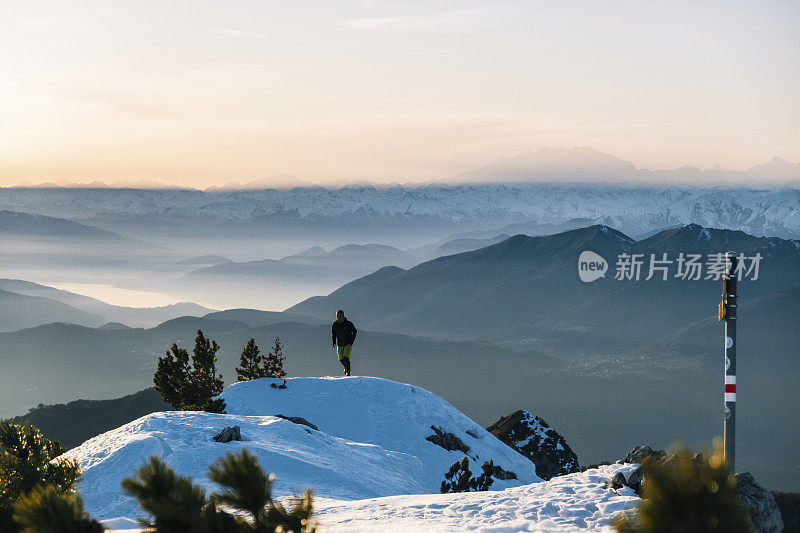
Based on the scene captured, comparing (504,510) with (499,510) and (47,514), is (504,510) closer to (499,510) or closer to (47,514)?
(499,510)

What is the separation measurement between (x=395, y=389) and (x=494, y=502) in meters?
24.4

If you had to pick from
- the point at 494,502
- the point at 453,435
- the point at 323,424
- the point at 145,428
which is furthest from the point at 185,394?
the point at 494,502

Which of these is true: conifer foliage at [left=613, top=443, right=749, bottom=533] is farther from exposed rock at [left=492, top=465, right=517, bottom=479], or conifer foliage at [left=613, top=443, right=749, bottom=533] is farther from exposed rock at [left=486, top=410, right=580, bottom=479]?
exposed rock at [left=486, top=410, right=580, bottom=479]

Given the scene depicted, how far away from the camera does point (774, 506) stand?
12.7 metres

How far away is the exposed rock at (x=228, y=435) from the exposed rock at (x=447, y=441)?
1366 cm

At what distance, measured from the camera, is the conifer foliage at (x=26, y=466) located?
28.6 feet

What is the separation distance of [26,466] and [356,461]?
16.2 m

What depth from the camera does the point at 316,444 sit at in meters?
24.6

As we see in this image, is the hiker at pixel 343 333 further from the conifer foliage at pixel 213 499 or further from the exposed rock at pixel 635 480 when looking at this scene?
the conifer foliage at pixel 213 499

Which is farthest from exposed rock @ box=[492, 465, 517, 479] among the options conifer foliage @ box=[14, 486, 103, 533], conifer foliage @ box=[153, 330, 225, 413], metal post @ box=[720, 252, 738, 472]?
conifer foliage @ box=[14, 486, 103, 533]

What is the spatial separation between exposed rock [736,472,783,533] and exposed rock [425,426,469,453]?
21.8 meters

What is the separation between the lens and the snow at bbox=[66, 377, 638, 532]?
42.6ft

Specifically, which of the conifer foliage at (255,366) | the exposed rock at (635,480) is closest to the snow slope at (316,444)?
the exposed rock at (635,480)

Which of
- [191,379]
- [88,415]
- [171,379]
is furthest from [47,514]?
[88,415]
